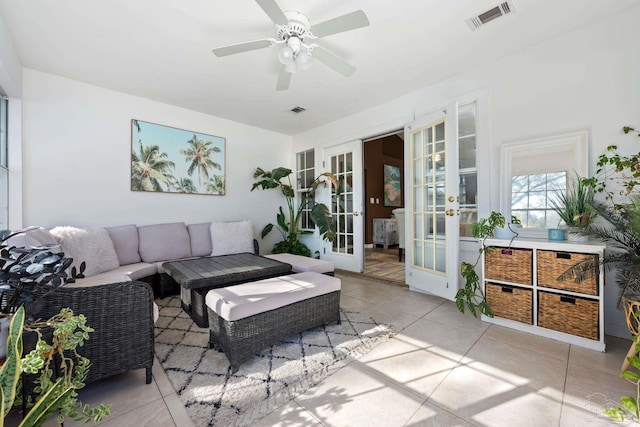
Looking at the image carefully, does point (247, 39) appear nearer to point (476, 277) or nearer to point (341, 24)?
point (341, 24)

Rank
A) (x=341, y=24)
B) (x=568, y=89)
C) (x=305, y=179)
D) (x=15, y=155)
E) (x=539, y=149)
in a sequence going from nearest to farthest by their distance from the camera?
1. (x=341, y=24)
2. (x=568, y=89)
3. (x=539, y=149)
4. (x=15, y=155)
5. (x=305, y=179)

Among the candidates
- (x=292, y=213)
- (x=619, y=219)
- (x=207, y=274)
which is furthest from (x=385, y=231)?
(x=207, y=274)

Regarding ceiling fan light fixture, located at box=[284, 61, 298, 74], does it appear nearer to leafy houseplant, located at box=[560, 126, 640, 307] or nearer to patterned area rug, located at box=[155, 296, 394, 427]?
patterned area rug, located at box=[155, 296, 394, 427]

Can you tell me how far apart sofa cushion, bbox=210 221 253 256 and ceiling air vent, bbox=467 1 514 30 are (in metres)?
3.67

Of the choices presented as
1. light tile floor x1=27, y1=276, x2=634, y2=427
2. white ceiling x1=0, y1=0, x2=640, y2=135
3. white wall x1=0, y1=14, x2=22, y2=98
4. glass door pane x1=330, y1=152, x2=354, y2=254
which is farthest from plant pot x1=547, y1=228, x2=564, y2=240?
white wall x1=0, y1=14, x2=22, y2=98

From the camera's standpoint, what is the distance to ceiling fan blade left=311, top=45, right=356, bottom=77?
7.38 feet

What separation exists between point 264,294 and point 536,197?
272 cm

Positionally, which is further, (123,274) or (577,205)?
(123,274)

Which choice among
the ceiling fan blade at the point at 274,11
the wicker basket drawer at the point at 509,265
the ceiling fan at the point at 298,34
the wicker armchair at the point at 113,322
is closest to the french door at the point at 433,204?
the wicker basket drawer at the point at 509,265

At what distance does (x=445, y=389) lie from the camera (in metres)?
1.57

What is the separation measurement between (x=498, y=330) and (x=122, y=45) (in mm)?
4386

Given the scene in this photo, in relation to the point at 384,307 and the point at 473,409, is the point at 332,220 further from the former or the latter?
the point at 473,409

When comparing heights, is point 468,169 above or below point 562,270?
above

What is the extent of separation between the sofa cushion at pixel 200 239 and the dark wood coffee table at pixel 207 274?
0.80 meters
